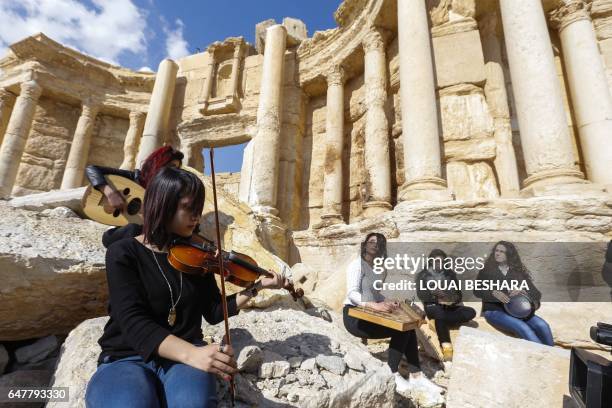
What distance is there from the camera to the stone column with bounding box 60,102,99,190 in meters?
11.6

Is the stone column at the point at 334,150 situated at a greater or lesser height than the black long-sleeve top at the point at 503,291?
greater

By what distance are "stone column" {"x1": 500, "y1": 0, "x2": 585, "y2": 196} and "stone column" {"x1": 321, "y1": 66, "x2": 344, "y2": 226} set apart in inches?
174

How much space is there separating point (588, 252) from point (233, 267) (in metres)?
4.62

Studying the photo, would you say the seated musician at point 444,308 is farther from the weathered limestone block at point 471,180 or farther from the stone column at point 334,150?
the stone column at point 334,150

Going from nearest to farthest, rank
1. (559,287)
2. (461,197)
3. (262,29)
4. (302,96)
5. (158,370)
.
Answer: (158,370)
(559,287)
(461,197)
(302,96)
(262,29)

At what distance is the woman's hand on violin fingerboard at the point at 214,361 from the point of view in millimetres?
1231

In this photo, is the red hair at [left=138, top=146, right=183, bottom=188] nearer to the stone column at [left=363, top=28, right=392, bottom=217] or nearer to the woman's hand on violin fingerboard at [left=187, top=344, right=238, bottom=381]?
the woman's hand on violin fingerboard at [left=187, top=344, right=238, bottom=381]

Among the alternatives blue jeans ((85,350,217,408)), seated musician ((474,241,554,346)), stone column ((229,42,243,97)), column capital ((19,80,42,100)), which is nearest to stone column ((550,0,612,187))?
seated musician ((474,241,554,346))

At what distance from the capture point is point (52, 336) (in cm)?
266

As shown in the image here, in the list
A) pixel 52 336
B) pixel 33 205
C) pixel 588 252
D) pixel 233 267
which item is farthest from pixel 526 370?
pixel 33 205

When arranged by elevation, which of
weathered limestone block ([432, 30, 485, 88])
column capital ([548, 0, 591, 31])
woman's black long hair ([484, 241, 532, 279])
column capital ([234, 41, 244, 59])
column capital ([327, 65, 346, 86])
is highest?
column capital ([234, 41, 244, 59])

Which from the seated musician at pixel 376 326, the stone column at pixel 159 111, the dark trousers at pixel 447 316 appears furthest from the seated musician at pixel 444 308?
the stone column at pixel 159 111

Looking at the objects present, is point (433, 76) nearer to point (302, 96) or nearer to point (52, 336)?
point (302, 96)

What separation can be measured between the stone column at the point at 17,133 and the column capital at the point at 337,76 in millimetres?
10816
